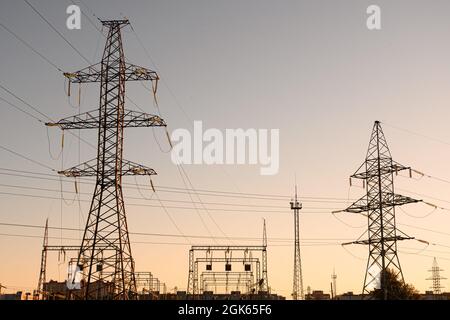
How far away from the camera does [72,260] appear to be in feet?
197

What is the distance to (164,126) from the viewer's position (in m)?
39.6
